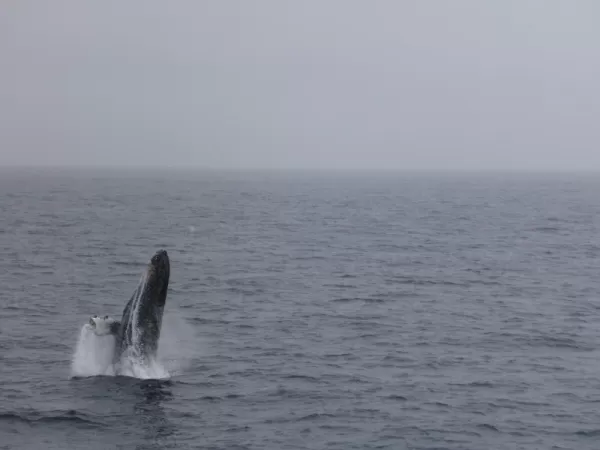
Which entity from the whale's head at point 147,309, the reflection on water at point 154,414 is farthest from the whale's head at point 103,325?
the reflection on water at point 154,414

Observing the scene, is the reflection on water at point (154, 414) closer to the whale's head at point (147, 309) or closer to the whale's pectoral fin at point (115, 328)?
the whale's head at point (147, 309)

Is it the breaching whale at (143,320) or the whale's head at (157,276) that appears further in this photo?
the breaching whale at (143,320)

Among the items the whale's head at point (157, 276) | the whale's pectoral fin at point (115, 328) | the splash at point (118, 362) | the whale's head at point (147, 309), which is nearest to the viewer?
the whale's head at point (157, 276)

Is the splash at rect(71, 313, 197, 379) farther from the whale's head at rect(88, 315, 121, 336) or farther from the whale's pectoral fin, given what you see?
the whale's pectoral fin

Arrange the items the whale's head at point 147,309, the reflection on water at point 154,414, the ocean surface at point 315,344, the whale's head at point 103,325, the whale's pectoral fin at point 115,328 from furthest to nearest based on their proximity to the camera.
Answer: the whale's pectoral fin at point 115,328 → the whale's head at point 103,325 → the whale's head at point 147,309 → the ocean surface at point 315,344 → the reflection on water at point 154,414

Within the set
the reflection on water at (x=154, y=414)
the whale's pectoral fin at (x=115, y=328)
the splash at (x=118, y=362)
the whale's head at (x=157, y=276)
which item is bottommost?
the reflection on water at (x=154, y=414)

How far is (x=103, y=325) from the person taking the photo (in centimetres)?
3319

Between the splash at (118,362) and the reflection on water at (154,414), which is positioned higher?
the splash at (118,362)

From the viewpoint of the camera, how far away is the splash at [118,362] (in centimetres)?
3375

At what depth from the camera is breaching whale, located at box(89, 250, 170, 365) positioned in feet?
106

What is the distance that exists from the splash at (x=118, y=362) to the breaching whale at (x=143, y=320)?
9.9 inches

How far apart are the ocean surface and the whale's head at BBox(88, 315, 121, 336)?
199 cm

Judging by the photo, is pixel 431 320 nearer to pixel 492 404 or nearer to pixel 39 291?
pixel 492 404

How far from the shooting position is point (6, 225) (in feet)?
319
